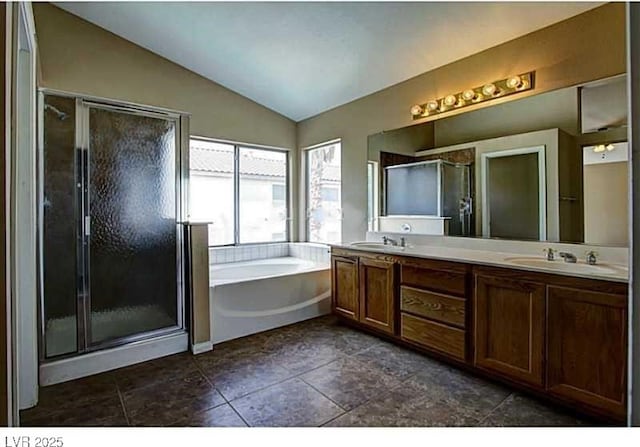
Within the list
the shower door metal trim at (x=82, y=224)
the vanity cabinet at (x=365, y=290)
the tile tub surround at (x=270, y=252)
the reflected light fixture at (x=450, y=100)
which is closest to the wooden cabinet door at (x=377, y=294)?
the vanity cabinet at (x=365, y=290)

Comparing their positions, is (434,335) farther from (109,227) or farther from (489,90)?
(109,227)

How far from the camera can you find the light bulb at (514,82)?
8.50 ft

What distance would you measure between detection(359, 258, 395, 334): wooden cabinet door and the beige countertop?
0.46 ft

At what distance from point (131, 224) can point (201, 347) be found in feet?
3.74

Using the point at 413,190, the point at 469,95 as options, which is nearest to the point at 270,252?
the point at 413,190

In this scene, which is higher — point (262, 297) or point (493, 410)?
point (262, 297)

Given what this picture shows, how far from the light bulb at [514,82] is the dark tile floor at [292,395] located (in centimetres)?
218

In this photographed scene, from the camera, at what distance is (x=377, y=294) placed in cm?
304

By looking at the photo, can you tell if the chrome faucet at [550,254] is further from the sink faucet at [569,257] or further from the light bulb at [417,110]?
the light bulb at [417,110]

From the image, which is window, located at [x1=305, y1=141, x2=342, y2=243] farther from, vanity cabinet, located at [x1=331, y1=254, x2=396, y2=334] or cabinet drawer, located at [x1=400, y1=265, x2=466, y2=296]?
cabinet drawer, located at [x1=400, y1=265, x2=466, y2=296]

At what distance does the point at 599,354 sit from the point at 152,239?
9.84ft

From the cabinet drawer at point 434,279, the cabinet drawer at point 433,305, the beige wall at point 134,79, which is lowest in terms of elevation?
the cabinet drawer at point 433,305

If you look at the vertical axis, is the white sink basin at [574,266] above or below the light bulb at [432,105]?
below

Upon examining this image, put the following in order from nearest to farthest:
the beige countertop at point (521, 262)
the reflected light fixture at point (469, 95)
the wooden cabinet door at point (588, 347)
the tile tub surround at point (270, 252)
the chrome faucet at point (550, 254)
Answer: the wooden cabinet door at point (588, 347) → the beige countertop at point (521, 262) → the chrome faucet at point (550, 254) → the reflected light fixture at point (469, 95) → the tile tub surround at point (270, 252)
